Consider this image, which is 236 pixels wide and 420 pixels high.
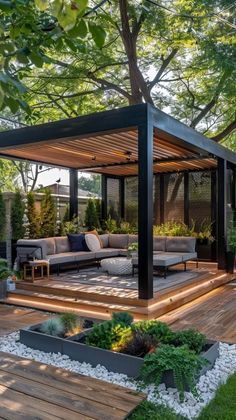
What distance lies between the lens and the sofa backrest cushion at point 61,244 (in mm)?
8602

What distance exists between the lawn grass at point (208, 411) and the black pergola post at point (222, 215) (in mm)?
5895

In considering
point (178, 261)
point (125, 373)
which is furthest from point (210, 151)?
point (125, 373)

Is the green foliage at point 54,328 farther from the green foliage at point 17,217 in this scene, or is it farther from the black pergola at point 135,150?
the green foliage at point 17,217

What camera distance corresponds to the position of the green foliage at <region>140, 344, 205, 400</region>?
2914 millimetres

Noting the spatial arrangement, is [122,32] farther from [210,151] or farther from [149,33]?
[210,151]

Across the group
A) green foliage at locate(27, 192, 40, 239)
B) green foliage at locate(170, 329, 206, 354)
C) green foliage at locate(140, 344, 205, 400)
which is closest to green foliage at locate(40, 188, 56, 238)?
green foliage at locate(27, 192, 40, 239)

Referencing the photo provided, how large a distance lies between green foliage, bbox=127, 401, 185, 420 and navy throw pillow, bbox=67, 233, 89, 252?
248 inches

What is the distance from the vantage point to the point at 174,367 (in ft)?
9.70

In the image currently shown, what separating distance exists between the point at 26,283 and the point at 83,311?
62.7 inches

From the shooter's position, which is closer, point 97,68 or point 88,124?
point 88,124

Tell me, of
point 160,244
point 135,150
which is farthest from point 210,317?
point 135,150

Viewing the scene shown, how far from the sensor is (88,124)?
5930 mm

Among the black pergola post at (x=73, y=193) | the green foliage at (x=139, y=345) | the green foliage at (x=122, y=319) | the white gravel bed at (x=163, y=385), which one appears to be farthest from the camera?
the black pergola post at (x=73, y=193)

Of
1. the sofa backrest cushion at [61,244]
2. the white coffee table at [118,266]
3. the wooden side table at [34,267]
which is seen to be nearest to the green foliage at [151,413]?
the wooden side table at [34,267]
